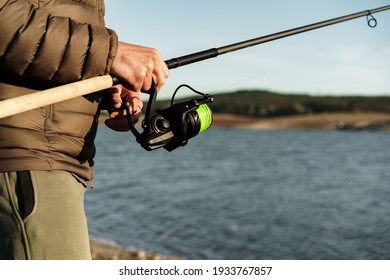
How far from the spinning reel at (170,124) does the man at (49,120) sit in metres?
0.36

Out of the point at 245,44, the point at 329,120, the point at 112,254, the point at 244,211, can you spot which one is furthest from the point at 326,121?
the point at 245,44

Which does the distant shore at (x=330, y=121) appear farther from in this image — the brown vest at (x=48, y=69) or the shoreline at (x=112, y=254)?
the brown vest at (x=48, y=69)

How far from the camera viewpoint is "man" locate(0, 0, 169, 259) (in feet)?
6.37

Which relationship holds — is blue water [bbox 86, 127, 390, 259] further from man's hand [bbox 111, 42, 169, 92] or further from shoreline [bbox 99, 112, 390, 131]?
shoreline [bbox 99, 112, 390, 131]

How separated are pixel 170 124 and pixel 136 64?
0.51 metres

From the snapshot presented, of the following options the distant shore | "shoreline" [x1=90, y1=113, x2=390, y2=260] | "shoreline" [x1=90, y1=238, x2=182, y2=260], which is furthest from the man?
the distant shore

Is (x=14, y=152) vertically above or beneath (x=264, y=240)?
above

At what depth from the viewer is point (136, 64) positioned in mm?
2191

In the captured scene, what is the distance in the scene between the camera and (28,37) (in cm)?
191

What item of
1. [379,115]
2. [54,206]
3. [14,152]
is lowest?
[379,115]

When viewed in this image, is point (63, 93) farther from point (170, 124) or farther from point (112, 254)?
point (112, 254)
